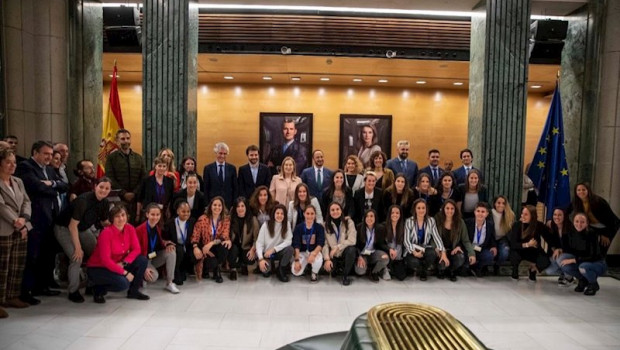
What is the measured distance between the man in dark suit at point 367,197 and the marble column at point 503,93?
6.07 ft

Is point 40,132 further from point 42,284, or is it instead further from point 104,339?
point 104,339

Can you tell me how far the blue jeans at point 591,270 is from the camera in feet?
18.2

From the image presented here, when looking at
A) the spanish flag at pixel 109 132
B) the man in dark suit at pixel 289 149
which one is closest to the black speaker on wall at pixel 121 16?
the spanish flag at pixel 109 132

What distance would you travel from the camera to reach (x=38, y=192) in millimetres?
4875

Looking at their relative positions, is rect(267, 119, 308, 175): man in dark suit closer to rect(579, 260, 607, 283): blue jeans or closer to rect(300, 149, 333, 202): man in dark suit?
rect(300, 149, 333, 202): man in dark suit

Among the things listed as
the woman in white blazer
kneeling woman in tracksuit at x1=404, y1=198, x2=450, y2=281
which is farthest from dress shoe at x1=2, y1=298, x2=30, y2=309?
kneeling woman in tracksuit at x1=404, y1=198, x2=450, y2=281

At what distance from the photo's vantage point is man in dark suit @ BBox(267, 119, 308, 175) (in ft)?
41.2

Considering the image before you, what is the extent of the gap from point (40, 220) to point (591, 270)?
635cm

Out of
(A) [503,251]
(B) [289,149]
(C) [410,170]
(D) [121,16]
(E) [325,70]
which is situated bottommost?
(A) [503,251]

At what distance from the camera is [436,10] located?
315 inches

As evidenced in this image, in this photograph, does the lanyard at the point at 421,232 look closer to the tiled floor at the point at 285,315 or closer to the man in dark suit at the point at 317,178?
the tiled floor at the point at 285,315

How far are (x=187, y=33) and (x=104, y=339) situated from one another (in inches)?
172

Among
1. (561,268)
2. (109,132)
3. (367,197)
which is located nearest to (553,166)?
(561,268)

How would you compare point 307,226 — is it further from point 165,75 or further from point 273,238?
point 165,75
